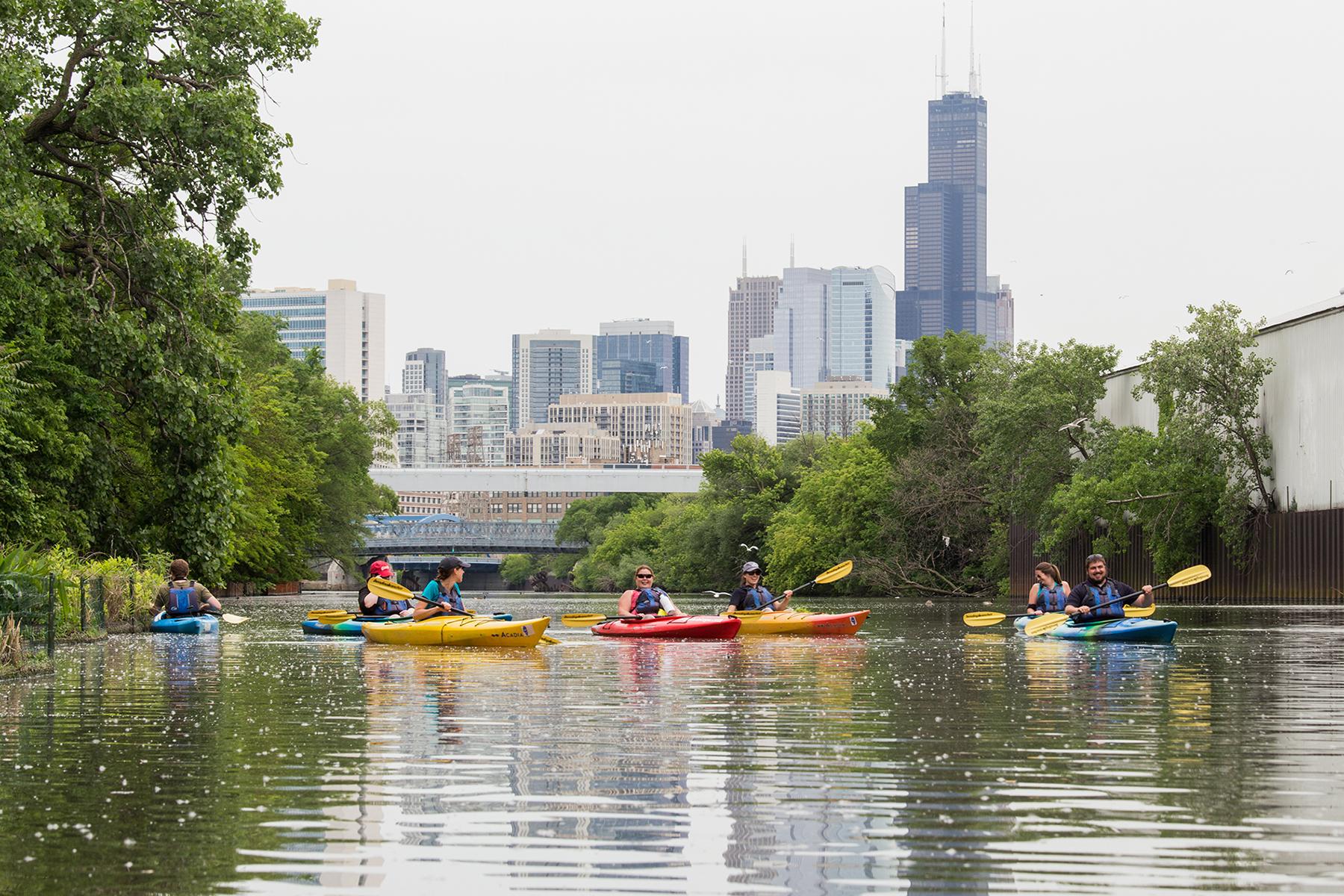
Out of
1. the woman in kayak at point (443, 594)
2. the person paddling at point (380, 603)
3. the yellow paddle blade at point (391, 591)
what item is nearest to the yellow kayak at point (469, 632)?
the woman in kayak at point (443, 594)

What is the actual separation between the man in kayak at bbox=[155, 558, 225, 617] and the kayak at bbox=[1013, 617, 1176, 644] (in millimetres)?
14721

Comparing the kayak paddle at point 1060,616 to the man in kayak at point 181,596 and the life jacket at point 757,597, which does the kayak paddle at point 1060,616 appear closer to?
the life jacket at point 757,597

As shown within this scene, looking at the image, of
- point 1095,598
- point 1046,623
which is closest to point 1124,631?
point 1095,598

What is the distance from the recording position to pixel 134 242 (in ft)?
103

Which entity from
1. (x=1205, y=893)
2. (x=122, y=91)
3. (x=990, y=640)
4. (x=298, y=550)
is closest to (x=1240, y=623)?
(x=990, y=640)

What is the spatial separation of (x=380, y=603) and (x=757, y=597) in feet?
21.9

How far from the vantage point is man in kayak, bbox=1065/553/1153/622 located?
84.7ft

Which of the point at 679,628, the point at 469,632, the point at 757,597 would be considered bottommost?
the point at 679,628

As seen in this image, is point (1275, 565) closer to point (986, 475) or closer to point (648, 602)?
point (986, 475)

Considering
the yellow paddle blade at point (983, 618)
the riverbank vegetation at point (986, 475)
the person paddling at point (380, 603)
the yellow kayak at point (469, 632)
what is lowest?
the yellow paddle blade at point (983, 618)

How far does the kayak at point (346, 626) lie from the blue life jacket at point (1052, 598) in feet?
31.2

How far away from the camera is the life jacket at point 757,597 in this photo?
102 feet

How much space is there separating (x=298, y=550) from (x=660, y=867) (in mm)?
66110

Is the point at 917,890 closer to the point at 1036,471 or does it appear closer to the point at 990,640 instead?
the point at 990,640
